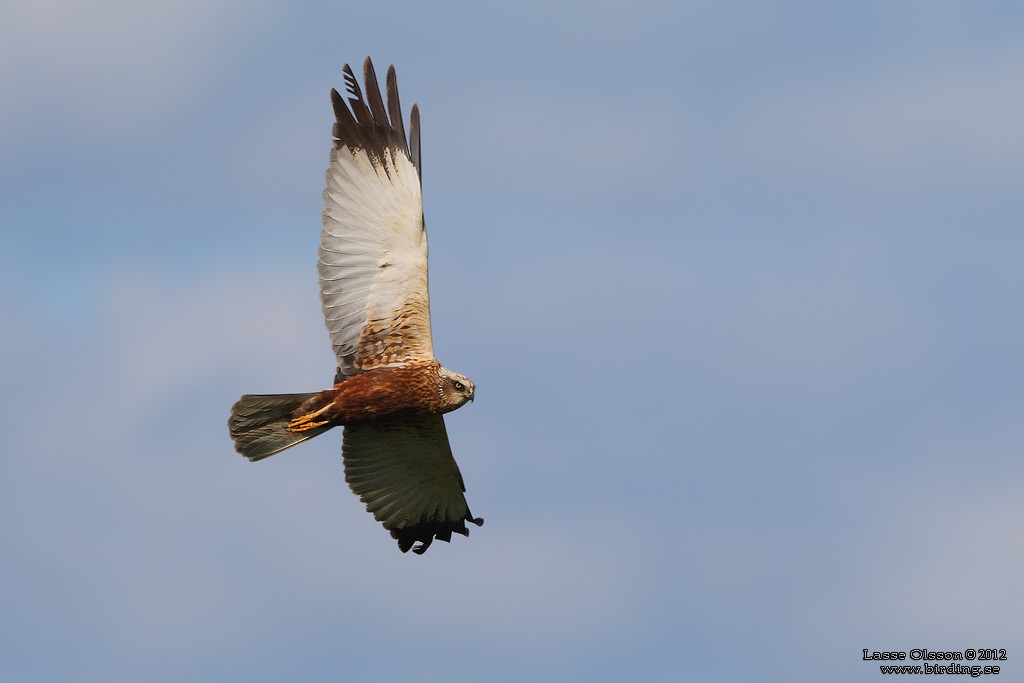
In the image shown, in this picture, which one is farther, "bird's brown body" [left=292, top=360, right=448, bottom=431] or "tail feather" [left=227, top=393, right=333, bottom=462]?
"tail feather" [left=227, top=393, right=333, bottom=462]

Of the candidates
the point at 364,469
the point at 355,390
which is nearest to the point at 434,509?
the point at 364,469

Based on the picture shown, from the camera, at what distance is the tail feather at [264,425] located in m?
18.9

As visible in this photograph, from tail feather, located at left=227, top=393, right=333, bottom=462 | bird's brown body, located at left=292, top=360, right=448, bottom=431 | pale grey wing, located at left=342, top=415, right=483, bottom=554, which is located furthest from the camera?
pale grey wing, located at left=342, top=415, right=483, bottom=554

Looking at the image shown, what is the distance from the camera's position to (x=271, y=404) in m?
18.9

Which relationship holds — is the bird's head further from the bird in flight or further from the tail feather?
the tail feather

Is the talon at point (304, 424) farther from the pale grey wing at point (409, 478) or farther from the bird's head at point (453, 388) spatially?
the bird's head at point (453, 388)


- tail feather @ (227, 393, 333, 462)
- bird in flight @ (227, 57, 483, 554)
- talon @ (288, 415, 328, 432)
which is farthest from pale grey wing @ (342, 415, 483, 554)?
tail feather @ (227, 393, 333, 462)

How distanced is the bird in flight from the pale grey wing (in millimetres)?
385

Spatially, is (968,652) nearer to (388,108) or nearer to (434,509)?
(434,509)

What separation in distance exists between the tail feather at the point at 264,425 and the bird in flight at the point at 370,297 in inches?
0.5

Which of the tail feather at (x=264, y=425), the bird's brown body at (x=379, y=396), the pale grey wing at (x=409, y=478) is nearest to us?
the bird's brown body at (x=379, y=396)

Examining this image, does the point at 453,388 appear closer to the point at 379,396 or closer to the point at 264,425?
the point at 379,396

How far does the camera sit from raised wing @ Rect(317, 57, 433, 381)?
18.8 m

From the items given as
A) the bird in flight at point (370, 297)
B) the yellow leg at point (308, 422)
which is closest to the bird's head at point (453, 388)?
the bird in flight at point (370, 297)
